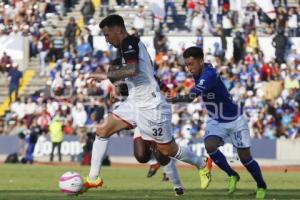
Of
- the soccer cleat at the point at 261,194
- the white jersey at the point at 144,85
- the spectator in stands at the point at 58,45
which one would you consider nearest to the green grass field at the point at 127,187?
the soccer cleat at the point at 261,194

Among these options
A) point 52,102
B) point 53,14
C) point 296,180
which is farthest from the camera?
point 53,14

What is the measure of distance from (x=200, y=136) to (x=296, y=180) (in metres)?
12.9

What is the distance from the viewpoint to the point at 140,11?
43594 mm

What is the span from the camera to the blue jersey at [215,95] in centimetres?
1702

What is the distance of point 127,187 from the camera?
20125mm

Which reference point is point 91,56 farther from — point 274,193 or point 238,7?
point 274,193

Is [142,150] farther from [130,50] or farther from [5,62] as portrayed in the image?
[5,62]

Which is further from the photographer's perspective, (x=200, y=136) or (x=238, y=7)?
(x=238, y=7)

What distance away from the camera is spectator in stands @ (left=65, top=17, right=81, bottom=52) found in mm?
42969

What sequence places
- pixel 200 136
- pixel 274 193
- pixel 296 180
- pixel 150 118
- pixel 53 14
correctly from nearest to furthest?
pixel 150 118 → pixel 274 193 → pixel 296 180 → pixel 200 136 → pixel 53 14

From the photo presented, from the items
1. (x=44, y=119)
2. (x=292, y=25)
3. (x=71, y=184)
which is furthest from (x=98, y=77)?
(x=292, y=25)

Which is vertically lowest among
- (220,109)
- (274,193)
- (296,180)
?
→ (296,180)

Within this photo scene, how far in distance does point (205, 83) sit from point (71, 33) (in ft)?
86.7

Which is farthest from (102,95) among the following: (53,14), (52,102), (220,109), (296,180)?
(220,109)
